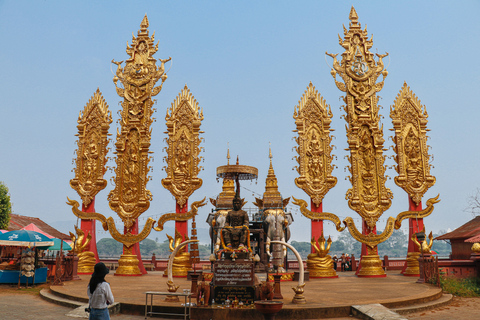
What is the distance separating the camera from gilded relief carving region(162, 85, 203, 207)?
1889 cm

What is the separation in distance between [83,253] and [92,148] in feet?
17.0

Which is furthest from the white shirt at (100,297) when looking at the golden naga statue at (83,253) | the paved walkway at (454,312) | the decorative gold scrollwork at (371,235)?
the decorative gold scrollwork at (371,235)

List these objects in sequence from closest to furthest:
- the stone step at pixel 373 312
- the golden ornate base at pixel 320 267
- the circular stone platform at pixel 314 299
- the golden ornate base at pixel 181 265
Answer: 1. the stone step at pixel 373 312
2. the circular stone platform at pixel 314 299
3. the golden ornate base at pixel 320 267
4. the golden ornate base at pixel 181 265

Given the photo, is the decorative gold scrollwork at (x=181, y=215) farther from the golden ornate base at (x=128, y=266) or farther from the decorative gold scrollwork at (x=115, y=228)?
the golden ornate base at (x=128, y=266)

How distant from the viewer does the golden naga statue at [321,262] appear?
17078 millimetres

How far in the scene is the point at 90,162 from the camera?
1962 centimetres

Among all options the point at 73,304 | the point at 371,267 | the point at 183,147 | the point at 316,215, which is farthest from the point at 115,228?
the point at 371,267

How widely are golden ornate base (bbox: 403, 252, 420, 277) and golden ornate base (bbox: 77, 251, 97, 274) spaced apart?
14.5 m

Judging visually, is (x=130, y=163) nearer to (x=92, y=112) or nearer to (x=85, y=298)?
(x=92, y=112)

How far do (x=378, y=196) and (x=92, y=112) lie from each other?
587 inches

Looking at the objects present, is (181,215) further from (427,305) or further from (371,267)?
(427,305)

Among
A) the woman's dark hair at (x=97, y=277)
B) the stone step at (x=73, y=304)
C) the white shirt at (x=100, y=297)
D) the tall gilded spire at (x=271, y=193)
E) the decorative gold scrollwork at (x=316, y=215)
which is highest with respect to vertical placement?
the tall gilded spire at (x=271, y=193)

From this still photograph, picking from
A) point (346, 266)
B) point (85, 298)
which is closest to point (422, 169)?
point (346, 266)

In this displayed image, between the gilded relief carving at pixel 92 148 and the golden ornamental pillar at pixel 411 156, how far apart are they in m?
14.4
